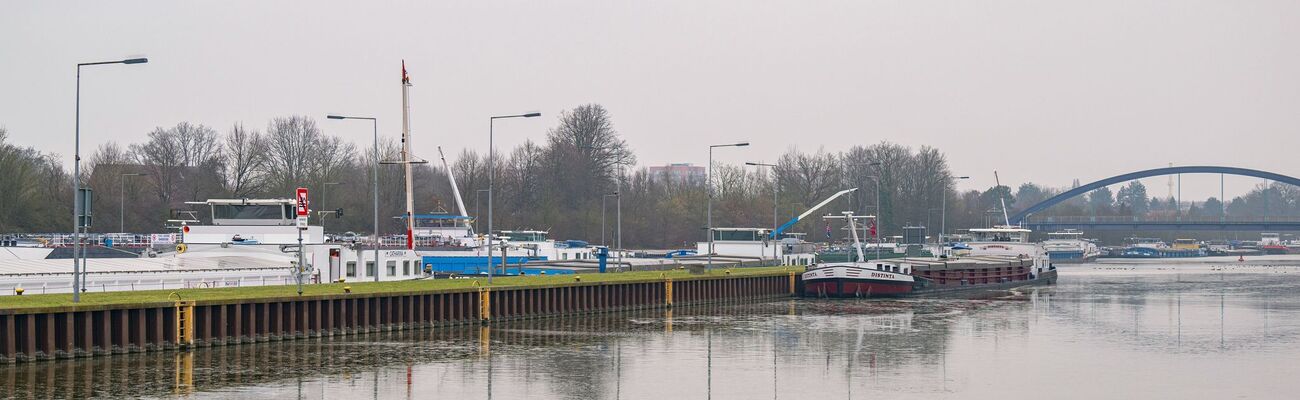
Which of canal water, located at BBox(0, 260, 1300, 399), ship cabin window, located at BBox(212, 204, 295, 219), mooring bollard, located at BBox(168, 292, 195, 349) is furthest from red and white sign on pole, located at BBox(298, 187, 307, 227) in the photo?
ship cabin window, located at BBox(212, 204, 295, 219)

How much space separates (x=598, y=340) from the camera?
1795 inches

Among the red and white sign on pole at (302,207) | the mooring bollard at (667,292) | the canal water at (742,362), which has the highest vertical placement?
the red and white sign on pole at (302,207)

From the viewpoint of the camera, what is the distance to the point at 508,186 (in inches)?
5709

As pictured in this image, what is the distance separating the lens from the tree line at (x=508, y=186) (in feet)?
355

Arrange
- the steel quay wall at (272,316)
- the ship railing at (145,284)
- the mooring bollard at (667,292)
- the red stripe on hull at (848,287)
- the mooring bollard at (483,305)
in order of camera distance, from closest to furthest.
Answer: the steel quay wall at (272,316)
the ship railing at (145,284)
the mooring bollard at (483,305)
the mooring bollard at (667,292)
the red stripe on hull at (848,287)

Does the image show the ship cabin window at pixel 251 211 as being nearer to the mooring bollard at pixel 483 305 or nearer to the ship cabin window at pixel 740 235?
the mooring bollard at pixel 483 305

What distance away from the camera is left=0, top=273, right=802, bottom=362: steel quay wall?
34.1 metres

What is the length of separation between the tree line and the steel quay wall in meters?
36.7

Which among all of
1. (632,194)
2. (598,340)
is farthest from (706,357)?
(632,194)

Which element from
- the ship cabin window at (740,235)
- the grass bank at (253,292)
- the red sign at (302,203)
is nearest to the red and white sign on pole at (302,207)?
the red sign at (302,203)

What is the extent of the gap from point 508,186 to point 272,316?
341ft

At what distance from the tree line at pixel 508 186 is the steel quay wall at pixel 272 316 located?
3673cm

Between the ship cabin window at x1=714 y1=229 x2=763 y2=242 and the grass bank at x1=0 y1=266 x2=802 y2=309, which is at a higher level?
the ship cabin window at x1=714 y1=229 x2=763 y2=242

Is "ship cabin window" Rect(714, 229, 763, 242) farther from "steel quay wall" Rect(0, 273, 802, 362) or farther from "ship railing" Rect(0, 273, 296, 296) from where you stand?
"ship railing" Rect(0, 273, 296, 296)
